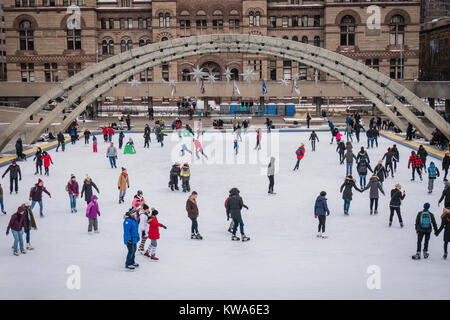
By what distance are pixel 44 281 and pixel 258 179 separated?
13066 mm

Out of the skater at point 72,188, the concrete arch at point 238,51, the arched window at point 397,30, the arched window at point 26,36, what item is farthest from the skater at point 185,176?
the arched window at point 26,36

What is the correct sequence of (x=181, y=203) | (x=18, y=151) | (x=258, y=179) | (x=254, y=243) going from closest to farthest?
(x=254, y=243) < (x=181, y=203) < (x=258, y=179) < (x=18, y=151)

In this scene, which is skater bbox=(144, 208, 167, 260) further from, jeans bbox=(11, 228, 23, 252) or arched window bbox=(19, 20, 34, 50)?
arched window bbox=(19, 20, 34, 50)

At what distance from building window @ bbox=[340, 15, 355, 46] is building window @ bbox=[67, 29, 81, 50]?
33.5 metres

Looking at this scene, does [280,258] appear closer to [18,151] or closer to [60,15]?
[18,151]

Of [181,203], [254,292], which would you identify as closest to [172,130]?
[181,203]

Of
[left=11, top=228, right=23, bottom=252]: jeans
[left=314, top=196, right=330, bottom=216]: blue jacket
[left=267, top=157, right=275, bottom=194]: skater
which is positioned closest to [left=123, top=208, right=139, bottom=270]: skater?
[left=11, top=228, right=23, bottom=252]: jeans

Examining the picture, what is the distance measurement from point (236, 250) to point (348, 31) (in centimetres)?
6445

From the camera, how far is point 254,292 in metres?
11.2

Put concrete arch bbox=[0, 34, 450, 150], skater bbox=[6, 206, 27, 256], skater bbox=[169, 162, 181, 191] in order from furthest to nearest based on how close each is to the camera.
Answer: concrete arch bbox=[0, 34, 450, 150], skater bbox=[169, 162, 181, 191], skater bbox=[6, 206, 27, 256]

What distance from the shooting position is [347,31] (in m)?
73.9

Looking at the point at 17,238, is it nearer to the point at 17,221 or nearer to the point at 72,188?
the point at 17,221

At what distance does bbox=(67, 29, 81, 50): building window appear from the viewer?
74.7 meters

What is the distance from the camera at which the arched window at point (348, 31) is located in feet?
241
